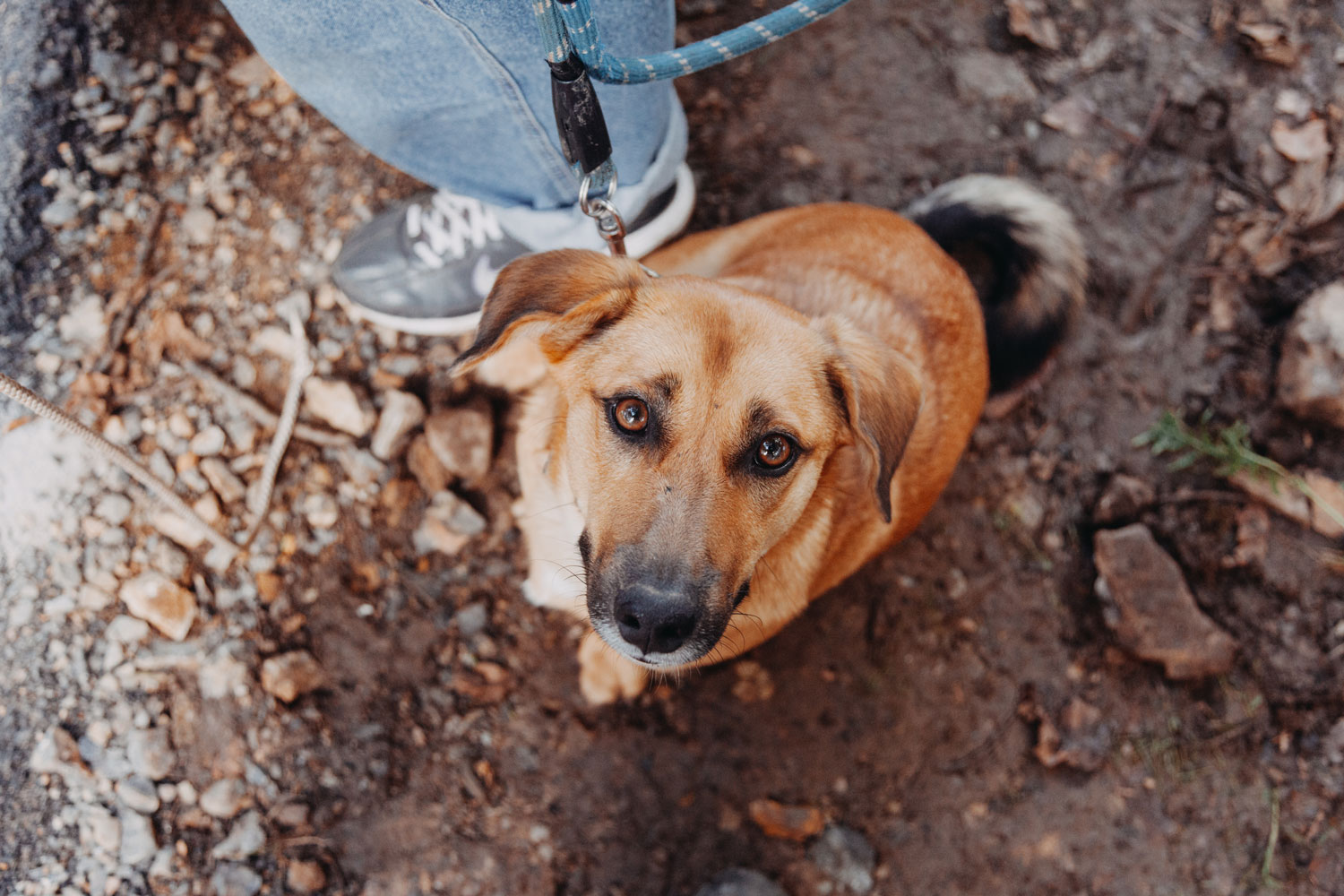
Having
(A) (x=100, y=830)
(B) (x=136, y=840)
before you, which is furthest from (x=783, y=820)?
(A) (x=100, y=830)

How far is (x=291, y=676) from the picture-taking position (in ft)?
8.89

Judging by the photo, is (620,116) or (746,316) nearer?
(746,316)

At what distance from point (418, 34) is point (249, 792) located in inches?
95.2

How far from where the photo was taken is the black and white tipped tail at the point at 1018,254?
127 inches

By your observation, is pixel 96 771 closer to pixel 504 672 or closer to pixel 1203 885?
pixel 504 672

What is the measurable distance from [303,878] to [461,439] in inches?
62.0

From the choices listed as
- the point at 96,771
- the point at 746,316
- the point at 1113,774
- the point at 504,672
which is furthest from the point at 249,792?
the point at 1113,774

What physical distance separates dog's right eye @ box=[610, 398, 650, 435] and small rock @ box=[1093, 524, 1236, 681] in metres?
2.32

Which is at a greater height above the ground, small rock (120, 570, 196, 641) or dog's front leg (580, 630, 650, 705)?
small rock (120, 570, 196, 641)

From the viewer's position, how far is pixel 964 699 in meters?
3.23

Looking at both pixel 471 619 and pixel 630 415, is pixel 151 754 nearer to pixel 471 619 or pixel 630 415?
pixel 471 619

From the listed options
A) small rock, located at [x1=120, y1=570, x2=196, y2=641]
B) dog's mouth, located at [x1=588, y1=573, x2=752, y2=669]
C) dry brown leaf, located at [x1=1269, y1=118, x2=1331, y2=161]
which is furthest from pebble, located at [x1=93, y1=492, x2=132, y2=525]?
dry brown leaf, located at [x1=1269, y1=118, x2=1331, y2=161]

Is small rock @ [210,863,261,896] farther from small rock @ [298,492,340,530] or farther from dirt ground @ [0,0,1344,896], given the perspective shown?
small rock @ [298,492,340,530]

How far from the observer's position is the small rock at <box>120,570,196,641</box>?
2.65 m
